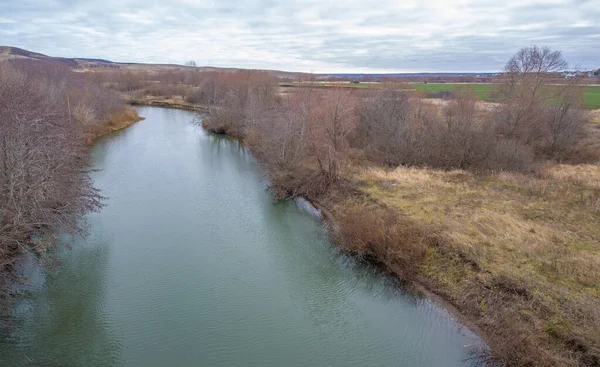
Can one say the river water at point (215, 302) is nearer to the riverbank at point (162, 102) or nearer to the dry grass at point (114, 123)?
the dry grass at point (114, 123)

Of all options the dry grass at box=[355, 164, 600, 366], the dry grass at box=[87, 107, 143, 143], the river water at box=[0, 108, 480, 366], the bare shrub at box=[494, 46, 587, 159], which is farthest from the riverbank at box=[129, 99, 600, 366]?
the dry grass at box=[87, 107, 143, 143]

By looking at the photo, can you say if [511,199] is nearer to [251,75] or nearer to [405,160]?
[405,160]

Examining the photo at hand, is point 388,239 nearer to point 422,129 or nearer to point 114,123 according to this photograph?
point 422,129

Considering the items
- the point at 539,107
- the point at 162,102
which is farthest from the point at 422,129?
the point at 162,102

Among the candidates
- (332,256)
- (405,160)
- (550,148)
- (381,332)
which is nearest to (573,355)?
(381,332)

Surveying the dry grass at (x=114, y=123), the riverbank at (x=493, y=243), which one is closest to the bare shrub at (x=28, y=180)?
the riverbank at (x=493, y=243)

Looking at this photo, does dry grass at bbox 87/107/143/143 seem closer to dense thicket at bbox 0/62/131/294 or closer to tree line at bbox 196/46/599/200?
tree line at bbox 196/46/599/200
